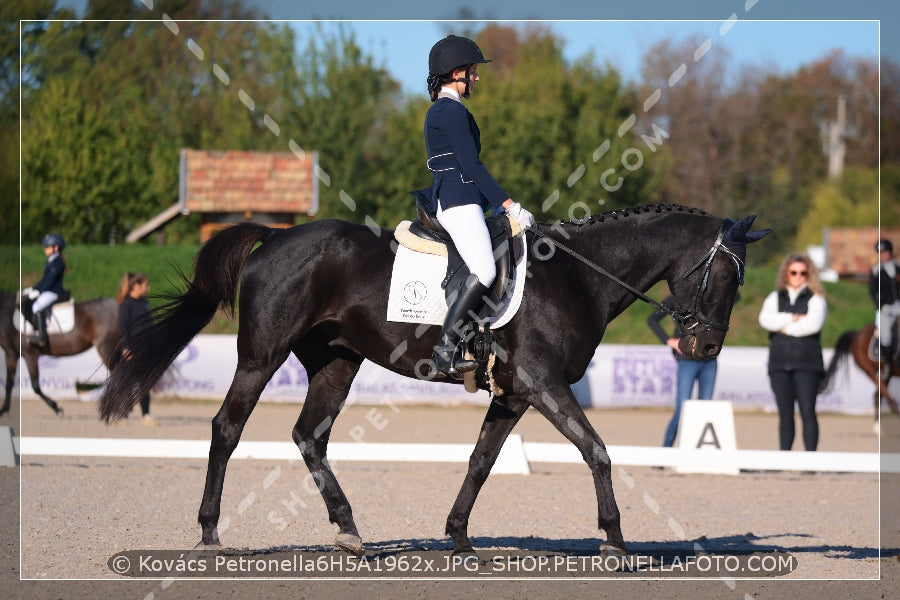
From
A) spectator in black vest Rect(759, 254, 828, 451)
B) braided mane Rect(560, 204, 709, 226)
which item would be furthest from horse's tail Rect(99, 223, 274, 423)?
spectator in black vest Rect(759, 254, 828, 451)

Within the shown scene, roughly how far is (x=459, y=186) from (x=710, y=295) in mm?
1537

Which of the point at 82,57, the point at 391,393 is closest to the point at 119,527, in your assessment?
the point at 391,393

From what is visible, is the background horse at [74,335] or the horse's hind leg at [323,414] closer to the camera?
the horse's hind leg at [323,414]

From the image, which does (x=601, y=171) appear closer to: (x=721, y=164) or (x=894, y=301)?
(x=721, y=164)

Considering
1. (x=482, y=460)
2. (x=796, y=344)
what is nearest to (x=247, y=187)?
(x=796, y=344)

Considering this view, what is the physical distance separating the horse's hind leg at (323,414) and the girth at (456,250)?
36.9 inches

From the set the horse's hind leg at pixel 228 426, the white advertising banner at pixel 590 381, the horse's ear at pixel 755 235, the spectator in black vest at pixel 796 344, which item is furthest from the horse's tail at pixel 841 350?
the horse's hind leg at pixel 228 426

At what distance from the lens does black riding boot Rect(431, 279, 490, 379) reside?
5.88 metres

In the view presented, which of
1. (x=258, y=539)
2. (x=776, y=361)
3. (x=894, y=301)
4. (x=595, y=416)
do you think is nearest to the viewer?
(x=258, y=539)

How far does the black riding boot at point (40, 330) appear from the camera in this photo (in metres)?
15.7

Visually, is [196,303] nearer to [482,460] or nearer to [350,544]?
[350,544]

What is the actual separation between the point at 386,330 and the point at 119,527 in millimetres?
2465

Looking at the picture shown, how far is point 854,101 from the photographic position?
4909 centimetres

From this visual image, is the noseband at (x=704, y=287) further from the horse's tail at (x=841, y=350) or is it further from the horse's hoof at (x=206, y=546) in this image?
the horse's tail at (x=841, y=350)
